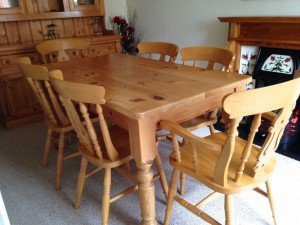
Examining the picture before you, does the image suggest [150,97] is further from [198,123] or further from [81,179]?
[81,179]

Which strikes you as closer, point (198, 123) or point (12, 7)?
point (198, 123)

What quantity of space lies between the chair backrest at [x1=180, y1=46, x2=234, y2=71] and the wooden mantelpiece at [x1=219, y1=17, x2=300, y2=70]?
2.01 feet

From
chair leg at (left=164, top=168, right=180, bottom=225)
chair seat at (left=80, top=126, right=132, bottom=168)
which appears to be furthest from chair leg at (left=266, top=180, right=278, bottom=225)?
chair seat at (left=80, top=126, right=132, bottom=168)

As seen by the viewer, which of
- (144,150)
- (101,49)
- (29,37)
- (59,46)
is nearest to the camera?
(144,150)

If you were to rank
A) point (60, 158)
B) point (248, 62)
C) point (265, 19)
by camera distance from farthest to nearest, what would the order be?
point (248, 62) → point (265, 19) → point (60, 158)

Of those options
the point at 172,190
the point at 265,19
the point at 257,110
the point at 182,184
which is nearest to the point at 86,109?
the point at 172,190

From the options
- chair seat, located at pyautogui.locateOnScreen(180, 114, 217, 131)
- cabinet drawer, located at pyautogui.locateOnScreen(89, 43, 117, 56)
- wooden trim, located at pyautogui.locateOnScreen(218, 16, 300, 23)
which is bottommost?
chair seat, located at pyautogui.locateOnScreen(180, 114, 217, 131)

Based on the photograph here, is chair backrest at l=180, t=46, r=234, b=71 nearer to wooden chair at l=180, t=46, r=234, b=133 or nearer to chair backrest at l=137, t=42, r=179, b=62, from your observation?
wooden chair at l=180, t=46, r=234, b=133

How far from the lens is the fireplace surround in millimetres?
2117

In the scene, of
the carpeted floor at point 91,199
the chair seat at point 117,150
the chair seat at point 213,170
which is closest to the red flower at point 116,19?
the carpeted floor at point 91,199

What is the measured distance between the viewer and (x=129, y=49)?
3748 millimetres

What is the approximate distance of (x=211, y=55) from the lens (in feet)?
6.40

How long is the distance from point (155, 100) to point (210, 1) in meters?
1.95

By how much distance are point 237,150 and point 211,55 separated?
85cm
